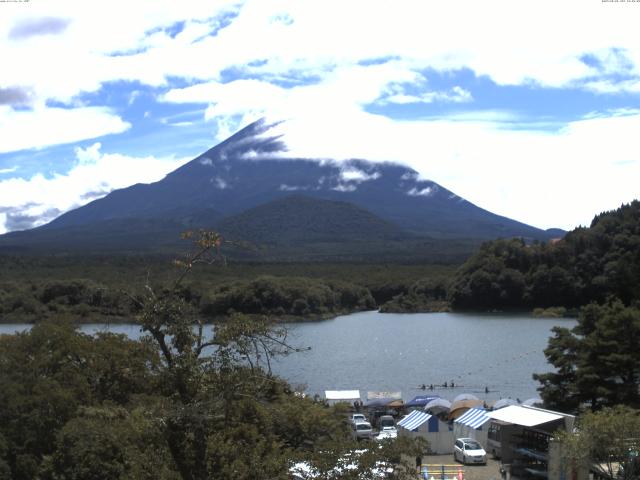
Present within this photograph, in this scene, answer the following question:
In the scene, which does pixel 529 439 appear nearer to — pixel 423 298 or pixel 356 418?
pixel 356 418

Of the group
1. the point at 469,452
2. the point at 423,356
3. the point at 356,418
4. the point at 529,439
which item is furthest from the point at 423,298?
the point at 529,439

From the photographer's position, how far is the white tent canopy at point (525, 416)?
1672 centimetres

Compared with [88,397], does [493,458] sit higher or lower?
lower

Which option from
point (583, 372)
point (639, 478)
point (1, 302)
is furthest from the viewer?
point (1, 302)

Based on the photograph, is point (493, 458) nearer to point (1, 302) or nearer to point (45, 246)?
point (1, 302)

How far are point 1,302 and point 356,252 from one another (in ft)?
225

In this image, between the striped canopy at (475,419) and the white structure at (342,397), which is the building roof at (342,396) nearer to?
the white structure at (342,397)

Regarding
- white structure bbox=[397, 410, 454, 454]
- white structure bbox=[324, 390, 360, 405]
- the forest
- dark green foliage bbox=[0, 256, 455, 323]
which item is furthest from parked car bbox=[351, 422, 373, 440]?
dark green foliage bbox=[0, 256, 455, 323]

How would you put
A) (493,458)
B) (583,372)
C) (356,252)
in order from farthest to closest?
1. (356,252)
2. (583,372)
3. (493,458)

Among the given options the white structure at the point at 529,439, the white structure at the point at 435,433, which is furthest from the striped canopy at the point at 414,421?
the white structure at the point at 529,439

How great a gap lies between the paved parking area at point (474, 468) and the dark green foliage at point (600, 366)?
3.20 metres

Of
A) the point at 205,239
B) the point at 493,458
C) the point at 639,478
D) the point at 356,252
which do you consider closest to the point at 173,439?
the point at 205,239

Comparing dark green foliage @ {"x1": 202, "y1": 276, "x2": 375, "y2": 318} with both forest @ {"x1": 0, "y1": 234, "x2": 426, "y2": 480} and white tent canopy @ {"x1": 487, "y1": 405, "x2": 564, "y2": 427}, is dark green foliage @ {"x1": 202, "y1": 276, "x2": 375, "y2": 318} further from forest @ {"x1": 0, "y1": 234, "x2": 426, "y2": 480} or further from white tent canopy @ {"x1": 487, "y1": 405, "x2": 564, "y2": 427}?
forest @ {"x1": 0, "y1": 234, "x2": 426, "y2": 480}

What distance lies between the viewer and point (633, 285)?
3300 cm
